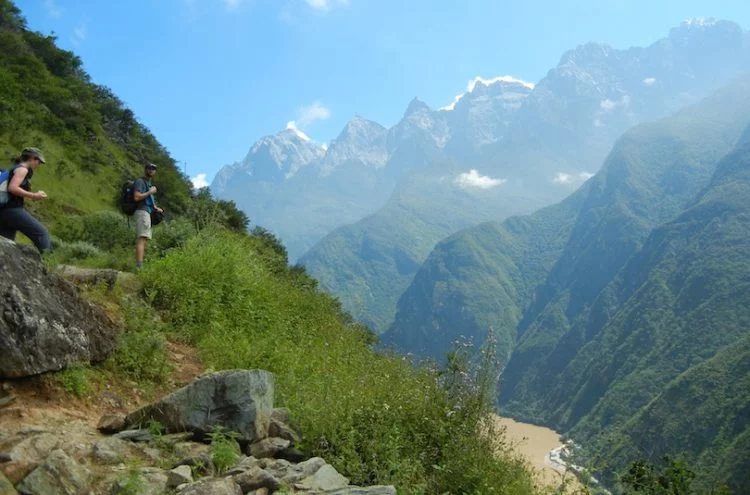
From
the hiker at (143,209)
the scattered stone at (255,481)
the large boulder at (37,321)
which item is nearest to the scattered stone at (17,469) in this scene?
the scattered stone at (255,481)

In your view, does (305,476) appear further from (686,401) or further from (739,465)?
(686,401)

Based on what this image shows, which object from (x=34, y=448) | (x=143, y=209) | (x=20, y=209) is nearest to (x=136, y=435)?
(x=34, y=448)

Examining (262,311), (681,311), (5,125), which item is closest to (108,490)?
(262,311)

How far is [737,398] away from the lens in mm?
109750

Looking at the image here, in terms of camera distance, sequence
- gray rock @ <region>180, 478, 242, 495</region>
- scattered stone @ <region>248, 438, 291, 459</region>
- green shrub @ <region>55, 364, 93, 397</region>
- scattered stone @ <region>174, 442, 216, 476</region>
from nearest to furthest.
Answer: gray rock @ <region>180, 478, 242, 495</region>
scattered stone @ <region>174, 442, 216, 476</region>
scattered stone @ <region>248, 438, 291, 459</region>
green shrub @ <region>55, 364, 93, 397</region>

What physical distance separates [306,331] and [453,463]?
5.68 m

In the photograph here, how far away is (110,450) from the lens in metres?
5.01

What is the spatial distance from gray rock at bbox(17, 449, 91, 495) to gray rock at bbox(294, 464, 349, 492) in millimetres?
1585

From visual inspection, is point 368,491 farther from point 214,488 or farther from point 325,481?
point 214,488

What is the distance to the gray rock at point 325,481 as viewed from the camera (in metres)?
4.80

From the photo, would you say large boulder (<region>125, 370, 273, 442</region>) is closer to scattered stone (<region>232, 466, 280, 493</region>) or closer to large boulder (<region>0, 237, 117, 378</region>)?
scattered stone (<region>232, 466, 280, 493</region>)

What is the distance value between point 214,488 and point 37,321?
9.40ft

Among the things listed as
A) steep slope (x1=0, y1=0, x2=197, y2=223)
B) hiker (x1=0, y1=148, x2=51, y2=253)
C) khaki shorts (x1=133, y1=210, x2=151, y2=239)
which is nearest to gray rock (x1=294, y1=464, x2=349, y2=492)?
hiker (x1=0, y1=148, x2=51, y2=253)

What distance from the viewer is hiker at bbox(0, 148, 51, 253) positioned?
845cm
